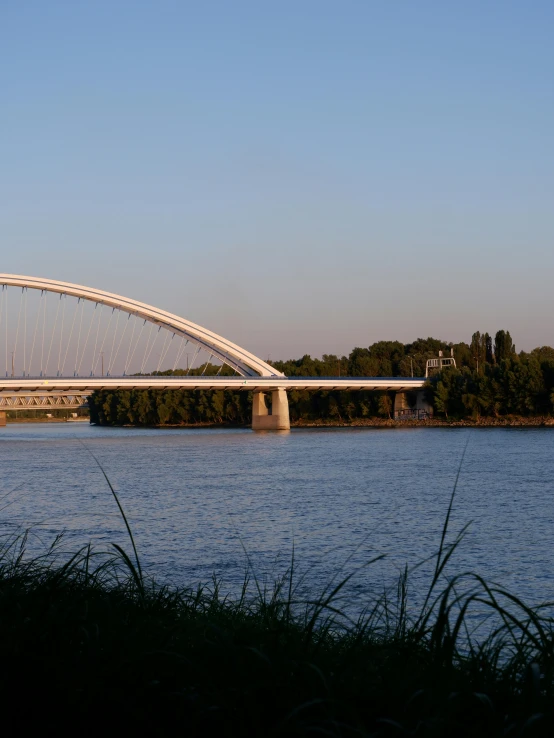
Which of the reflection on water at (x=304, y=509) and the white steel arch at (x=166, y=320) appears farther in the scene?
the white steel arch at (x=166, y=320)

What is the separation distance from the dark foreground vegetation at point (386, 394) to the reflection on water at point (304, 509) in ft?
108

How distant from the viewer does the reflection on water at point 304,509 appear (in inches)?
602

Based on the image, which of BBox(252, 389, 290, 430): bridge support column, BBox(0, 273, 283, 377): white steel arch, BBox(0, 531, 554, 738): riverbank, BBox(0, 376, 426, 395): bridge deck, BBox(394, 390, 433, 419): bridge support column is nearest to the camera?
BBox(0, 531, 554, 738): riverbank

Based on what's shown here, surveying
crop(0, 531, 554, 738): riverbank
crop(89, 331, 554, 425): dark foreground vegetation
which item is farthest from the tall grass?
crop(89, 331, 554, 425): dark foreground vegetation

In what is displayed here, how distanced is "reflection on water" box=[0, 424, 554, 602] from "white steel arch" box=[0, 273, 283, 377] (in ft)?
95.4

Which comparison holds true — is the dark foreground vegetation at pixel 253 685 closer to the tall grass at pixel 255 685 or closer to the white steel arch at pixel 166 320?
the tall grass at pixel 255 685

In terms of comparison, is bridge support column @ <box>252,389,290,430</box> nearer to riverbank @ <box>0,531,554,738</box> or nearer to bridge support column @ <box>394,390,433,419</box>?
bridge support column @ <box>394,390,433,419</box>

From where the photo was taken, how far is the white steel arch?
73.9 m

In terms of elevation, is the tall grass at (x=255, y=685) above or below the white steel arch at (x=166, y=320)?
below

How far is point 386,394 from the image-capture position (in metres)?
91.1

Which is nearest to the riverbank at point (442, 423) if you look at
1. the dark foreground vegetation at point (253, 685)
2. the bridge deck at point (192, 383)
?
the bridge deck at point (192, 383)

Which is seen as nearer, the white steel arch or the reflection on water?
the reflection on water

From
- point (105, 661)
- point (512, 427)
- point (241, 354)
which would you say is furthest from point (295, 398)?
point (105, 661)

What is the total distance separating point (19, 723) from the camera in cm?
373
